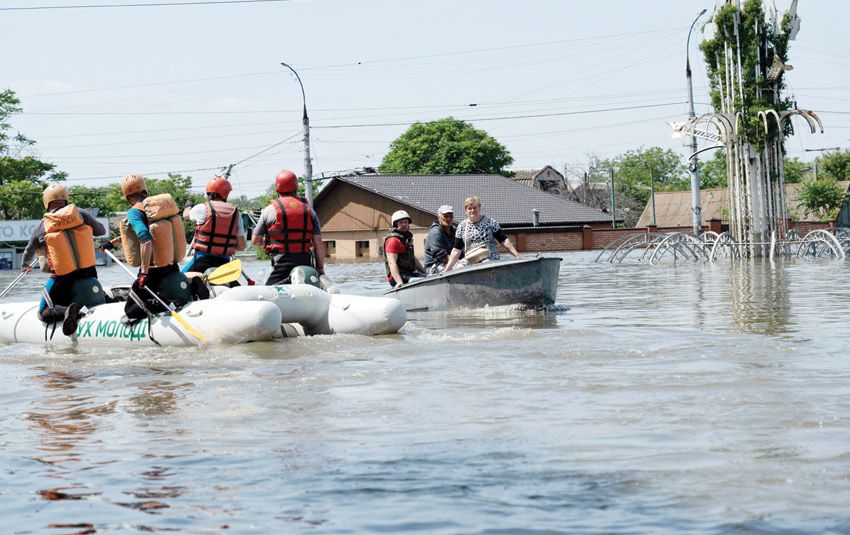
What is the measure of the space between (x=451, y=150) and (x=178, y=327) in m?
84.7

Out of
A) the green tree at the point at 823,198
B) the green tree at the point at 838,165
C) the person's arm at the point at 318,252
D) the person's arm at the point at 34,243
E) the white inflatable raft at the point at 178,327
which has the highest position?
the green tree at the point at 838,165

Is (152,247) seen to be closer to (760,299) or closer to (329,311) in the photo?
(329,311)

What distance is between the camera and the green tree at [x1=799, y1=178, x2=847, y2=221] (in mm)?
78438

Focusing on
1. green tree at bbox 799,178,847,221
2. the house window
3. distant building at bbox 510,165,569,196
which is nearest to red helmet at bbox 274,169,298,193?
Result: the house window

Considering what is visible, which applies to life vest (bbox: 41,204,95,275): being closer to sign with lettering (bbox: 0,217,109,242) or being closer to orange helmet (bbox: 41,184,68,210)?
orange helmet (bbox: 41,184,68,210)

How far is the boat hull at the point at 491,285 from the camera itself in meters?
14.7

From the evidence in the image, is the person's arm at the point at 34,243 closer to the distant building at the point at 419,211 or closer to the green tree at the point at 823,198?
the distant building at the point at 419,211

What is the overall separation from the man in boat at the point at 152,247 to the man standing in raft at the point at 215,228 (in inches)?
17.5

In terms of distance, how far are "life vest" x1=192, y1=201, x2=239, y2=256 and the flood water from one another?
4.42 feet

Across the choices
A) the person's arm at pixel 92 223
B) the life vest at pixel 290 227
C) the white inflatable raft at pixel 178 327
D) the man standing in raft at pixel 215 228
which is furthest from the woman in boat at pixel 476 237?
the person's arm at pixel 92 223

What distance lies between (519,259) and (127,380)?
260 inches

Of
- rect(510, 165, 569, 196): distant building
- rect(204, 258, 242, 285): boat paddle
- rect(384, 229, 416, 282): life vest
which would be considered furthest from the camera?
rect(510, 165, 569, 196): distant building

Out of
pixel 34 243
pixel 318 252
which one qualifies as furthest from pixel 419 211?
pixel 34 243

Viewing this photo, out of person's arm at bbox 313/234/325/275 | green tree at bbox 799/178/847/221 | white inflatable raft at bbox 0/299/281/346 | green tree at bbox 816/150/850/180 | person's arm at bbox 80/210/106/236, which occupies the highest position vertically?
green tree at bbox 816/150/850/180
